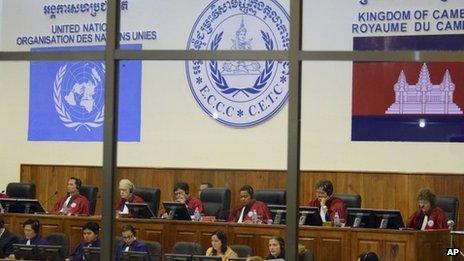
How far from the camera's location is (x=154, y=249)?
9914mm

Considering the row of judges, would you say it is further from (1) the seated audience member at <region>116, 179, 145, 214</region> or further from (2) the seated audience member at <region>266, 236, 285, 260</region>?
(2) the seated audience member at <region>266, 236, 285, 260</region>

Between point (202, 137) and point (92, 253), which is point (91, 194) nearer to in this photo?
point (202, 137)

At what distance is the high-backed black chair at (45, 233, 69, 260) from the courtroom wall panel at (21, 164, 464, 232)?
813 mm

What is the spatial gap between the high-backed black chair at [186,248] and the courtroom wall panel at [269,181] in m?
1.25

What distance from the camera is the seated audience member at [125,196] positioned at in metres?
8.58

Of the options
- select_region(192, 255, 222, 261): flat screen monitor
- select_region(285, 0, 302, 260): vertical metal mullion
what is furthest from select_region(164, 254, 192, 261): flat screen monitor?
select_region(285, 0, 302, 260): vertical metal mullion

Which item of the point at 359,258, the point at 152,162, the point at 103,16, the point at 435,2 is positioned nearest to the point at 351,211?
the point at 359,258

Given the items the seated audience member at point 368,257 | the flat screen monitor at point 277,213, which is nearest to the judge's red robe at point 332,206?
the flat screen monitor at point 277,213

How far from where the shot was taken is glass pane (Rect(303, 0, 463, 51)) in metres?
7.78

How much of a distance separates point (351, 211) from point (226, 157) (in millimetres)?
1735

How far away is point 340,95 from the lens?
10.1m

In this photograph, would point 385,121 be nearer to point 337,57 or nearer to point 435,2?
point 435,2

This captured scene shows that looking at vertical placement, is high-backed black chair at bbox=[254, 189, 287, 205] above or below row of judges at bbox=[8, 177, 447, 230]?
above

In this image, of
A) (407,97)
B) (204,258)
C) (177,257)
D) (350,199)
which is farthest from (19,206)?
(407,97)
